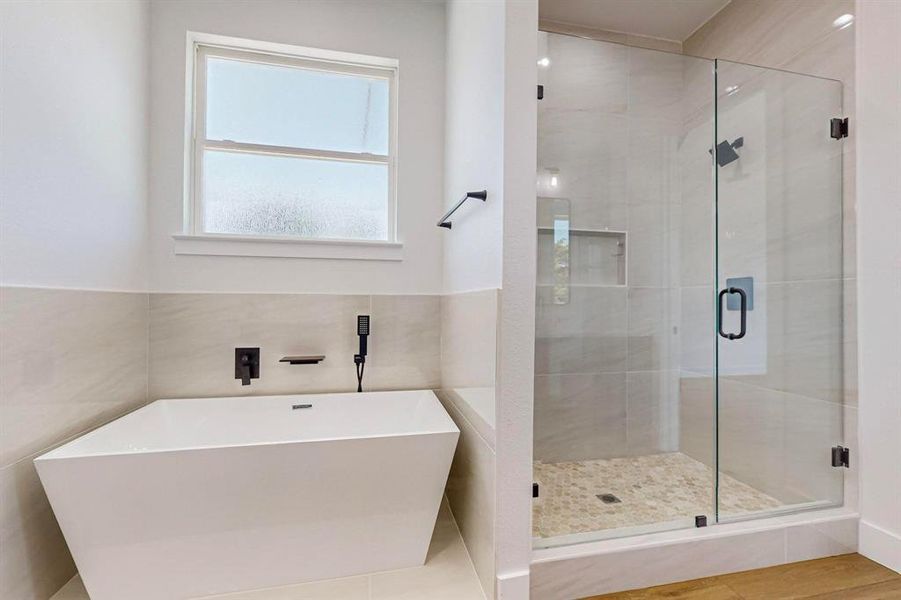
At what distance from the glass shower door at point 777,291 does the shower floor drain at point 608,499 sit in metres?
0.40

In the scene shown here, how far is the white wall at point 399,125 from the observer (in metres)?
2.01

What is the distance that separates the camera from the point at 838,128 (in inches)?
69.0

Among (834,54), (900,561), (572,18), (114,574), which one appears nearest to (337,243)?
(114,574)

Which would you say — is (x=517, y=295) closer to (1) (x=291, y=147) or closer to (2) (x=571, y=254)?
(2) (x=571, y=254)

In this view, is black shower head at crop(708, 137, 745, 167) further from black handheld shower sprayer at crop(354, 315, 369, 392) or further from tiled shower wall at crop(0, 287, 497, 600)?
black handheld shower sprayer at crop(354, 315, 369, 392)

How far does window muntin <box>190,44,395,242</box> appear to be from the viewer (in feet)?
7.08

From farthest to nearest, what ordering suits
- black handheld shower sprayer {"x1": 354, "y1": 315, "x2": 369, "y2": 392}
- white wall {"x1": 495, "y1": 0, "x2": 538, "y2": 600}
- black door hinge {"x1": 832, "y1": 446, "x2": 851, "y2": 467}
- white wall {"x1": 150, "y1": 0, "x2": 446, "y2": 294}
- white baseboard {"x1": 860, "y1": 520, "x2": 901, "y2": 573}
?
black handheld shower sprayer {"x1": 354, "y1": 315, "x2": 369, "y2": 392}, white wall {"x1": 150, "y1": 0, "x2": 446, "y2": 294}, black door hinge {"x1": 832, "y1": 446, "x2": 851, "y2": 467}, white baseboard {"x1": 860, "y1": 520, "x2": 901, "y2": 573}, white wall {"x1": 495, "y1": 0, "x2": 538, "y2": 600}

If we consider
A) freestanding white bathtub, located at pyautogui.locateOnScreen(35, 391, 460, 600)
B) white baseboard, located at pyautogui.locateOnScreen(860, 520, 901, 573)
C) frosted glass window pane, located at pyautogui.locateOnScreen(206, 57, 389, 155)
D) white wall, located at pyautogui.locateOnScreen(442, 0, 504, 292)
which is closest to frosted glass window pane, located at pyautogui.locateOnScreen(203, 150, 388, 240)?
frosted glass window pane, located at pyautogui.locateOnScreen(206, 57, 389, 155)

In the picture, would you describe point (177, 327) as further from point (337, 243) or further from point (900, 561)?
point (900, 561)

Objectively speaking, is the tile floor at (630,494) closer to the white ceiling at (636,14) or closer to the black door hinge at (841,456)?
the black door hinge at (841,456)

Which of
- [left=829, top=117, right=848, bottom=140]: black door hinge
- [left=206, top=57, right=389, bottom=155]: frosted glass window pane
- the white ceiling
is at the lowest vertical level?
[left=829, top=117, right=848, bottom=140]: black door hinge

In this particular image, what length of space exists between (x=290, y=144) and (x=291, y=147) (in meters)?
0.02

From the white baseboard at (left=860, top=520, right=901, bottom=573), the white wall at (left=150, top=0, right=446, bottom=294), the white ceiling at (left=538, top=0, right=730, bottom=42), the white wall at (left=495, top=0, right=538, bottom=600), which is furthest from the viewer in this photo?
the white ceiling at (left=538, top=0, right=730, bottom=42)

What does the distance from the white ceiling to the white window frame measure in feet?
3.47
